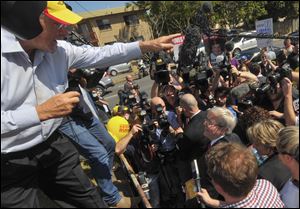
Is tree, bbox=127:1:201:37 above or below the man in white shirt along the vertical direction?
below

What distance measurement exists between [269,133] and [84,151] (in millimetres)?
1408

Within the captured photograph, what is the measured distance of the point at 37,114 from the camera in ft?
5.24

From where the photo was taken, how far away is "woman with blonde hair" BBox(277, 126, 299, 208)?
6.00 ft

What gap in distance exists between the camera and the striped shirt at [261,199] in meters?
1.87

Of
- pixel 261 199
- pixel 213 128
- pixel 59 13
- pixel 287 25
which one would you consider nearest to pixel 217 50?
pixel 213 128

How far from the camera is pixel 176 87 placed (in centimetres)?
439

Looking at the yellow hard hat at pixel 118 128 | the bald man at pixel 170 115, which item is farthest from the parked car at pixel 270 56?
the yellow hard hat at pixel 118 128

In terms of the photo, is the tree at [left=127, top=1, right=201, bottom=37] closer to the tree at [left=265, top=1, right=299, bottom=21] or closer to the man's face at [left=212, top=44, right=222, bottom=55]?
the tree at [left=265, top=1, right=299, bottom=21]

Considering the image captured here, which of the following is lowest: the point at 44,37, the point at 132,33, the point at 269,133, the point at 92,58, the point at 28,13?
the point at 132,33

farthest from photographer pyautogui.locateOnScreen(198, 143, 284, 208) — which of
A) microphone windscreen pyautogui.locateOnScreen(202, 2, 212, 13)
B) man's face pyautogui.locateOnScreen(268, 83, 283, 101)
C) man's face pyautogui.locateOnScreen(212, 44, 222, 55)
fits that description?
man's face pyautogui.locateOnScreen(212, 44, 222, 55)

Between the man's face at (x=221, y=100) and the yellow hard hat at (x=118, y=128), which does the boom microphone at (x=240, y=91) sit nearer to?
the man's face at (x=221, y=100)

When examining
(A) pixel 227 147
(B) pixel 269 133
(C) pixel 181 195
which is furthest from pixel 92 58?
(C) pixel 181 195

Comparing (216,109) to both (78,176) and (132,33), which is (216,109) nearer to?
(78,176)

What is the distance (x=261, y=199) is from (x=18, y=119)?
1.38m
